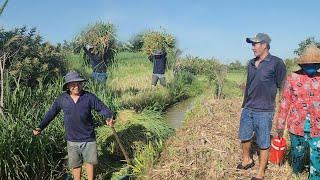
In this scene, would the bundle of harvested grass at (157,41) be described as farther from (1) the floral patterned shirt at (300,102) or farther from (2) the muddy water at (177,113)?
(1) the floral patterned shirt at (300,102)

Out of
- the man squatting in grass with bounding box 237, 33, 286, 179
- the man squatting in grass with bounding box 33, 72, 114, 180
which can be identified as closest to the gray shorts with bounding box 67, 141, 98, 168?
the man squatting in grass with bounding box 33, 72, 114, 180

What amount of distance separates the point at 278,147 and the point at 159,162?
5.26ft

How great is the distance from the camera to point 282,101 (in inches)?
211

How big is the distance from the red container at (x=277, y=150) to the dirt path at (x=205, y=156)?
0.09 meters

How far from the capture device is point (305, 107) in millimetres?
5160

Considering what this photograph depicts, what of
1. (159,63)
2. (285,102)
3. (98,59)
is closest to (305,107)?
(285,102)

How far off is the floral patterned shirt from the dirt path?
2.43 feet

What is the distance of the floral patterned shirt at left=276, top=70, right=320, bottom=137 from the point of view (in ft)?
16.7

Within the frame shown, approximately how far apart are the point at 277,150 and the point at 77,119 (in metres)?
2.60

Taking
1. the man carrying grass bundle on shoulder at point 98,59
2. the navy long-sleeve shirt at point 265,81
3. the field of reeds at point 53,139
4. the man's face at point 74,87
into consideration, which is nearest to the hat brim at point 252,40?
the navy long-sleeve shirt at point 265,81

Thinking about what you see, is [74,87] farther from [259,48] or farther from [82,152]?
[259,48]

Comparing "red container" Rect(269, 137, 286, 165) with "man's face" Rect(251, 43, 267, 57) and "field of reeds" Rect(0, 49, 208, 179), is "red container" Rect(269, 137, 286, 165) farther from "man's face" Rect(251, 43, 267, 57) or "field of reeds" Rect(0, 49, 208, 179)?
"field of reeds" Rect(0, 49, 208, 179)

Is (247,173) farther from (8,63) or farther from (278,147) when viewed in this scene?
(8,63)

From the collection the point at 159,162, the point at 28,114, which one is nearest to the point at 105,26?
the point at 28,114
